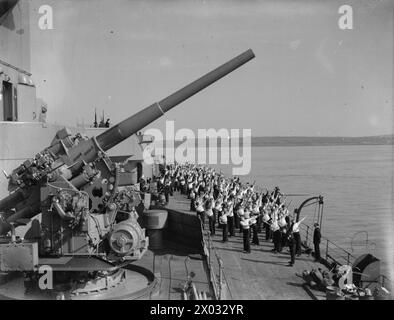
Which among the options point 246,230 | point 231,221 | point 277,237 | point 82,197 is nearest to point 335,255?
point 231,221

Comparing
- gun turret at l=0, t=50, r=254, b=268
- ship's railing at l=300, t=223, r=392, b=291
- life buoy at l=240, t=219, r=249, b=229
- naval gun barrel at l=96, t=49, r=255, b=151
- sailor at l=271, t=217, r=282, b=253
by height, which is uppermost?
naval gun barrel at l=96, t=49, r=255, b=151

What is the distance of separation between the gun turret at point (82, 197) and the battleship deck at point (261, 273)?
2.05m

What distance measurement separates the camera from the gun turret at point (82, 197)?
291 inches

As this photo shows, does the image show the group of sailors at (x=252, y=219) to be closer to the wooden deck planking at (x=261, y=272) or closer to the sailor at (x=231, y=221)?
the sailor at (x=231, y=221)

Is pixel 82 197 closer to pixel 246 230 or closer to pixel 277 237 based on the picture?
pixel 246 230

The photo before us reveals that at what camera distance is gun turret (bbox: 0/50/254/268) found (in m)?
7.40

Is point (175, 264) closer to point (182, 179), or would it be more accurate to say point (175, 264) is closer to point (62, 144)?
point (62, 144)

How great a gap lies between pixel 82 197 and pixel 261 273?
4139 mm

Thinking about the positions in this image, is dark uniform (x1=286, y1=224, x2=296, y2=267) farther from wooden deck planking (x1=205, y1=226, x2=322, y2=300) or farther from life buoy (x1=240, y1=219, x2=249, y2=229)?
life buoy (x1=240, y1=219, x2=249, y2=229)

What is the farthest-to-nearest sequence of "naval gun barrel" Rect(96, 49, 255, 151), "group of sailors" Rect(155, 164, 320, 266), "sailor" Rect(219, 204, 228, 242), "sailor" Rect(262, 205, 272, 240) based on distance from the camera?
"sailor" Rect(262, 205, 272, 240), "sailor" Rect(219, 204, 228, 242), "group of sailors" Rect(155, 164, 320, 266), "naval gun barrel" Rect(96, 49, 255, 151)

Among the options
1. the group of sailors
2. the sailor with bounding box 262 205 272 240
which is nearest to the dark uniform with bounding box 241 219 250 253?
the group of sailors

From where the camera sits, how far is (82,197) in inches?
289

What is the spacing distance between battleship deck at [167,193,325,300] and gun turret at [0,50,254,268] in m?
2.05
